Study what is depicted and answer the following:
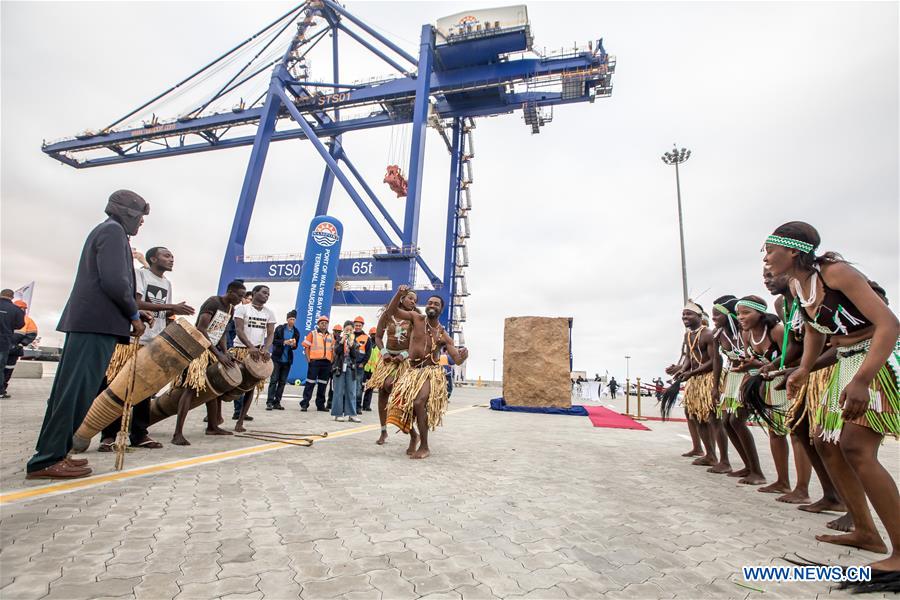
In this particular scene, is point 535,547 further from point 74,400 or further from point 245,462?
point 74,400

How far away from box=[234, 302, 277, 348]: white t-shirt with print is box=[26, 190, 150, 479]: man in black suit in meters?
2.40

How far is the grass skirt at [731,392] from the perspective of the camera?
13.9 feet

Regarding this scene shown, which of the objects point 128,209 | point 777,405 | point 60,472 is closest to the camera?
point 60,472

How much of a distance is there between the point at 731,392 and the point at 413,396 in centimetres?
311

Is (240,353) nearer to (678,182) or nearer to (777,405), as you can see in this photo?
(777,405)

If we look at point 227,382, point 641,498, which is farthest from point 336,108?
point 641,498

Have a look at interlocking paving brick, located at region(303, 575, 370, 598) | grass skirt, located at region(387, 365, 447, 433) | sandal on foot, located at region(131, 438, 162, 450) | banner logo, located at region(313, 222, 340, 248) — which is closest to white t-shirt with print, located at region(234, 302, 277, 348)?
sandal on foot, located at region(131, 438, 162, 450)

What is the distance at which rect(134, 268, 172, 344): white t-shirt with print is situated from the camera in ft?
14.0

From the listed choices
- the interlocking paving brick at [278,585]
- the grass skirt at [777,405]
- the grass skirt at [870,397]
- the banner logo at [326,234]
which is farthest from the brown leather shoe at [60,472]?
the banner logo at [326,234]

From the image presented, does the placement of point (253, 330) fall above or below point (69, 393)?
above

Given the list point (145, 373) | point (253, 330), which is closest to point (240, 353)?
point (253, 330)

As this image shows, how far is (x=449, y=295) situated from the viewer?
2841 cm

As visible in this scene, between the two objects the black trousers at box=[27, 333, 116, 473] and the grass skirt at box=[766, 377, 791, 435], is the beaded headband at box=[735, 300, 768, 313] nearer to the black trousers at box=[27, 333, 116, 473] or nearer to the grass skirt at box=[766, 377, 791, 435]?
the grass skirt at box=[766, 377, 791, 435]

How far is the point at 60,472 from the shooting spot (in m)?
2.80
